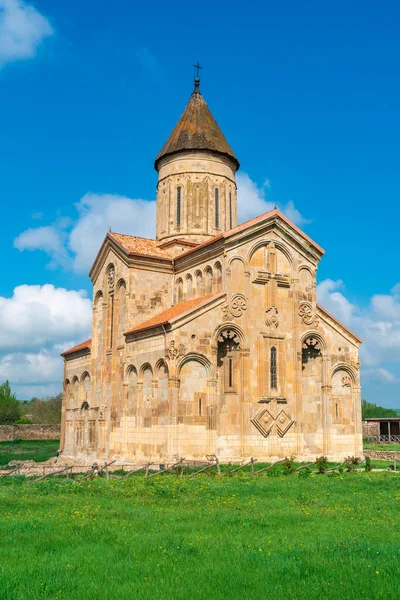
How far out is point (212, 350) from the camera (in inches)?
928

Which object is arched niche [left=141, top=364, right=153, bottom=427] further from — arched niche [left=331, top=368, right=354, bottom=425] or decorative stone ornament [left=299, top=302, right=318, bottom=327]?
arched niche [left=331, top=368, right=354, bottom=425]

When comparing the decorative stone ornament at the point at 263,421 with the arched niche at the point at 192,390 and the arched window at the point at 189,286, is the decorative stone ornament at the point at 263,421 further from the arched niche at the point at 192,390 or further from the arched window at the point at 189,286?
the arched window at the point at 189,286

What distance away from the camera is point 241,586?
23.7ft

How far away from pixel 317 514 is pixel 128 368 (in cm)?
1513

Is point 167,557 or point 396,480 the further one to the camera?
point 396,480

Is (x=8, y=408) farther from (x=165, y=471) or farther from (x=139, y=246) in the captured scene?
(x=165, y=471)

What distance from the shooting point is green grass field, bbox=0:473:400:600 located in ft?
23.4

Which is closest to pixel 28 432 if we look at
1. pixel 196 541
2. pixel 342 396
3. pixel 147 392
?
pixel 147 392

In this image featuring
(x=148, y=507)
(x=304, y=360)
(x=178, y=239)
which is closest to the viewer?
(x=148, y=507)

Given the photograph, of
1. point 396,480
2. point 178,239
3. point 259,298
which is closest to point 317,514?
point 396,480

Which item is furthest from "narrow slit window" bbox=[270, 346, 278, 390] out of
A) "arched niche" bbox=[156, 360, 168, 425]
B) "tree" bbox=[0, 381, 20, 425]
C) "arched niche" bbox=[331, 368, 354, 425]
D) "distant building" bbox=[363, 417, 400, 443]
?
"tree" bbox=[0, 381, 20, 425]

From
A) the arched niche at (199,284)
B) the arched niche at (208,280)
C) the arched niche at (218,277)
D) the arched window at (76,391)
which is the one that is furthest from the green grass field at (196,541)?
the arched window at (76,391)

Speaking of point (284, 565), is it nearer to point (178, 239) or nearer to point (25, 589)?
point (25, 589)

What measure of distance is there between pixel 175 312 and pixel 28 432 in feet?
120
